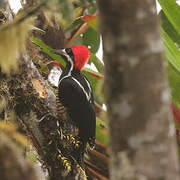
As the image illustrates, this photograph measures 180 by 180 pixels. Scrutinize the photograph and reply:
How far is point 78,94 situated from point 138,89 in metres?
A: 2.31

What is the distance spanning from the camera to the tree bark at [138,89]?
126 cm

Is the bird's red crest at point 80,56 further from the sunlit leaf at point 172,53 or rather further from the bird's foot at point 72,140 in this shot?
the bird's foot at point 72,140

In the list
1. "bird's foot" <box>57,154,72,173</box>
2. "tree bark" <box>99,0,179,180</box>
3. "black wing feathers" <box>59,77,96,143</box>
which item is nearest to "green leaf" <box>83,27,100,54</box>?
"black wing feathers" <box>59,77,96,143</box>

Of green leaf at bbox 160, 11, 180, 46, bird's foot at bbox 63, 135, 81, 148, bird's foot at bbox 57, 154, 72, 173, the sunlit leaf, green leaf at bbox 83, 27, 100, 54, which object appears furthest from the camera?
green leaf at bbox 83, 27, 100, 54

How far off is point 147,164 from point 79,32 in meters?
2.94

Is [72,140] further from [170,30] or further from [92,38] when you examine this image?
[92,38]

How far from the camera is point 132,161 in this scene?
1306 millimetres

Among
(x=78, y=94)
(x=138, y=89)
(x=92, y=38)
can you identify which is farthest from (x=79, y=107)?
(x=138, y=89)

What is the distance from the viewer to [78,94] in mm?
3561

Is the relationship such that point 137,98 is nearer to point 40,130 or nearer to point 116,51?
point 116,51

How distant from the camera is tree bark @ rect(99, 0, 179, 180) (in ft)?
4.14

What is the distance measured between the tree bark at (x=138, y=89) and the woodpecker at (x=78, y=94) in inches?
67.8

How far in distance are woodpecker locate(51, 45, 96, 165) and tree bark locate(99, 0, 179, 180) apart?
5.65 ft

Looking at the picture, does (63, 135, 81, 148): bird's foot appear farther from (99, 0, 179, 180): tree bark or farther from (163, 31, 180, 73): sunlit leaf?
(99, 0, 179, 180): tree bark
